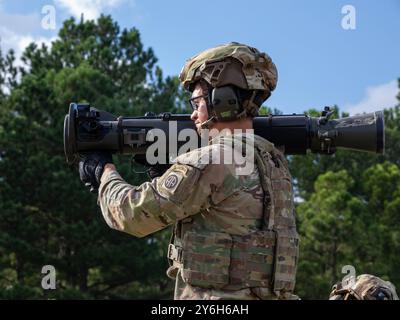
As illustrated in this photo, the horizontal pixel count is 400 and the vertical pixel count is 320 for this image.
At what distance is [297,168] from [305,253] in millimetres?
6214

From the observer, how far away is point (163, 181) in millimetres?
3398

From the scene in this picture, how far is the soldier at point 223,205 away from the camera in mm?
3373

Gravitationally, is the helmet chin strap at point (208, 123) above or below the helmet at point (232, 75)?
below

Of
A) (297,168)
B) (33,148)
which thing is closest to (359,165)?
(297,168)

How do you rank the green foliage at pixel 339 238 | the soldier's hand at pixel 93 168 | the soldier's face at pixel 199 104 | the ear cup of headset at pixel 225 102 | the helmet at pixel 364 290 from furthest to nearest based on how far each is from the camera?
1. the green foliage at pixel 339 238
2. the helmet at pixel 364 290
3. the soldier's hand at pixel 93 168
4. the soldier's face at pixel 199 104
5. the ear cup of headset at pixel 225 102

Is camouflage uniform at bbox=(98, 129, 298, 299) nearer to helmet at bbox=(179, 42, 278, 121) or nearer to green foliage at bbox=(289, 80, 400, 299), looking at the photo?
helmet at bbox=(179, 42, 278, 121)

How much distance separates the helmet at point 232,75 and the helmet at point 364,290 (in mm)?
1929

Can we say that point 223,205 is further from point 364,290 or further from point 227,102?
point 364,290

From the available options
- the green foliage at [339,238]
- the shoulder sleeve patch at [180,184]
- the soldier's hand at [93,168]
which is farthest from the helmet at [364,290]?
the green foliage at [339,238]

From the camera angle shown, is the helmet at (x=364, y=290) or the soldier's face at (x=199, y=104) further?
the helmet at (x=364, y=290)

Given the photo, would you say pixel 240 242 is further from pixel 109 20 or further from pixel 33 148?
pixel 109 20

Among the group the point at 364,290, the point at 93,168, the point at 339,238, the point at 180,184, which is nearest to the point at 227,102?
the point at 180,184

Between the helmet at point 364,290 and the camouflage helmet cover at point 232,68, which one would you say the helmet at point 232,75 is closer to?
the camouflage helmet cover at point 232,68

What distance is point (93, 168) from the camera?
3.92m
